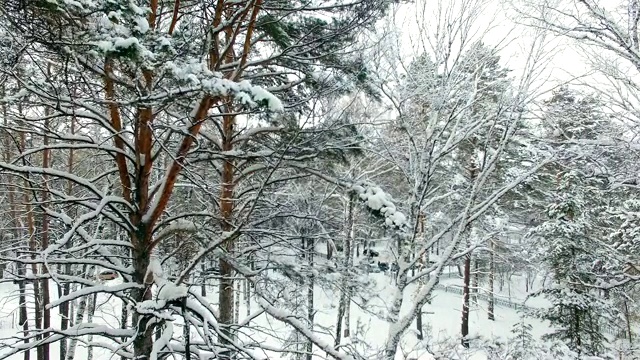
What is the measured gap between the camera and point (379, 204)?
3.72 metres

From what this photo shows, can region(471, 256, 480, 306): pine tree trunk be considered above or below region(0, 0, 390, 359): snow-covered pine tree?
below

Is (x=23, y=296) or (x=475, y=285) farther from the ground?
(x=23, y=296)

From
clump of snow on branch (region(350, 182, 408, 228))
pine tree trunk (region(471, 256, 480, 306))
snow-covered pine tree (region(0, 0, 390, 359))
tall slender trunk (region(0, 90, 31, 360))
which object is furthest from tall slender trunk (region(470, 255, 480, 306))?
tall slender trunk (region(0, 90, 31, 360))

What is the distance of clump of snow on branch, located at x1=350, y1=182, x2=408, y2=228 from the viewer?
354cm

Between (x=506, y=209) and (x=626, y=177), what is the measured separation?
1237 centimetres

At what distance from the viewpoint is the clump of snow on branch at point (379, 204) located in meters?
3.54

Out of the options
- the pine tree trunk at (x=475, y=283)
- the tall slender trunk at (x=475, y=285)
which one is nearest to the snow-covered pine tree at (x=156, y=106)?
the tall slender trunk at (x=475, y=285)

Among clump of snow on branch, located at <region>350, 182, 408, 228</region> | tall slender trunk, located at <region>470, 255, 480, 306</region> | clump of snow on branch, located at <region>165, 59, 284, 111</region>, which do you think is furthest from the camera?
tall slender trunk, located at <region>470, 255, 480, 306</region>

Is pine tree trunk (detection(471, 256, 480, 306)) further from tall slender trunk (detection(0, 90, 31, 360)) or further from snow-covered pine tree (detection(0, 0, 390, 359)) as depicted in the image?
tall slender trunk (detection(0, 90, 31, 360))

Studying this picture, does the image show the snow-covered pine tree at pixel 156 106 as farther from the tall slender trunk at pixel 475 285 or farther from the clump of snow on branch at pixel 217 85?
the tall slender trunk at pixel 475 285

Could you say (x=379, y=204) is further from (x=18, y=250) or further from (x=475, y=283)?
(x=475, y=283)

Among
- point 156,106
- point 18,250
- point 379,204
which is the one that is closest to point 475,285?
point 379,204

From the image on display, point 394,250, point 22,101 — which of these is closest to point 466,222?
point 394,250

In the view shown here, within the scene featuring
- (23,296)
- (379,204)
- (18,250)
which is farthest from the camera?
(23,296)
